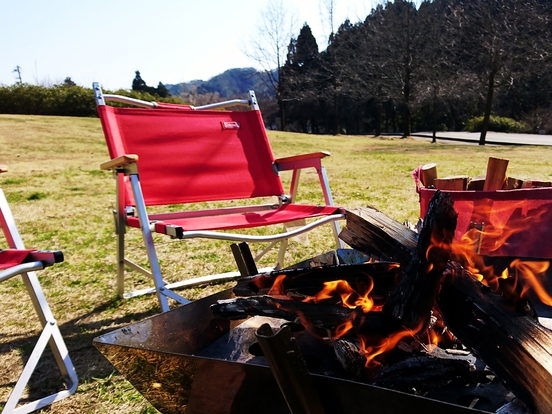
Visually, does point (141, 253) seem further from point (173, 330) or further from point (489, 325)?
point (489, 325)

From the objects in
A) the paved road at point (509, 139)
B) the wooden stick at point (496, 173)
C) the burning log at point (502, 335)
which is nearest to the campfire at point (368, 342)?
the burning log at point (502, 335)

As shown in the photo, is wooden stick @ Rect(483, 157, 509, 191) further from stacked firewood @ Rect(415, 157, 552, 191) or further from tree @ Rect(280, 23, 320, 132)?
tree @ Rect(280, 23, 320, 132)

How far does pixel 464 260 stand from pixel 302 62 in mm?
30925

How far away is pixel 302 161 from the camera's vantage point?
2.78 m

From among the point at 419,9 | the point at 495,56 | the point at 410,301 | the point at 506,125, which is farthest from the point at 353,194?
the point at 506,125

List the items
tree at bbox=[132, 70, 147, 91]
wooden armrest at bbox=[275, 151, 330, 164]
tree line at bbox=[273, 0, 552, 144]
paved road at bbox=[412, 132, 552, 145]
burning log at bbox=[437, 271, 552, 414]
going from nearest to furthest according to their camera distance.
→ burning log at bbox=[437, 271, 552, 414] → wooden armrest at bbox=[275, 151, 330, 164] → tree line at bbox=[273, 0, 552, 144] → paved road at bbox=[412, 132, 552, 145] → tree at bbox=[132, 70, 147, 91]

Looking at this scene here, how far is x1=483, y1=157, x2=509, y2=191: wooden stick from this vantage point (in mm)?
2285

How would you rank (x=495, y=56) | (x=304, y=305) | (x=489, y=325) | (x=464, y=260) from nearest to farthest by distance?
(x=489, y=325) < (x=304, y=305) < (x=464, y=260) < (x=495, y=56)

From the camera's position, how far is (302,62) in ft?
101

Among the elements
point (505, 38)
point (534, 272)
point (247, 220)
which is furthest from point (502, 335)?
point (505, 38)

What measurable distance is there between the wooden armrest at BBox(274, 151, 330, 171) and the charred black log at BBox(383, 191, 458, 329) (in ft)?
4.43

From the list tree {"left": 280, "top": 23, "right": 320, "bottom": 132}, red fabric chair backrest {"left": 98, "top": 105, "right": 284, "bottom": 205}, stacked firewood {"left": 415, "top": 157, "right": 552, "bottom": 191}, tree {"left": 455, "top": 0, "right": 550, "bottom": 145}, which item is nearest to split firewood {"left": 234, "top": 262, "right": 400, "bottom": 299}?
stacked firewood {"left": 415, "top": 157, "right": 552, "bottom": 191}

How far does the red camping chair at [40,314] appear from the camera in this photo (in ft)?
5.02

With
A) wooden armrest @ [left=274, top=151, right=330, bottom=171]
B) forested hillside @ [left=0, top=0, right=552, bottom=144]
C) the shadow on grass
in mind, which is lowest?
the shadow on grass
